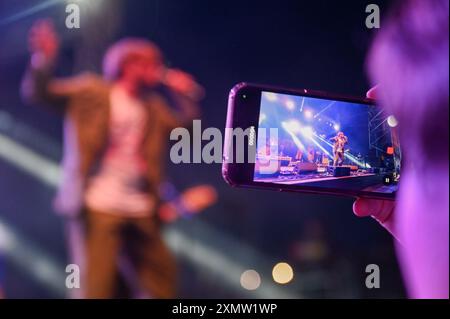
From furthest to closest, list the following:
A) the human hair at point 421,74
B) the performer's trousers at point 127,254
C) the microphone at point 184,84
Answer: the microphone at point 184,84 < the performer's trousers at point 127,254 < the human hair at point 421,74

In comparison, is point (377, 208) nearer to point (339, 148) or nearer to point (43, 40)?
point (339, 148)

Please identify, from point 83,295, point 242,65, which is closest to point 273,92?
point 242,65

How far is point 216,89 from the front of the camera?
1444mm

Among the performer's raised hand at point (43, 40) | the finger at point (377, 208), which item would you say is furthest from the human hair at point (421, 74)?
the performer's raised hand at point (43, 40)

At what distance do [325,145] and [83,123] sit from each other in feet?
3.13

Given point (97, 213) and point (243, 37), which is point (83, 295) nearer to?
point (97, 213)

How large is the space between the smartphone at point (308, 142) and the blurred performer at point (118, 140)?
31.8 inches

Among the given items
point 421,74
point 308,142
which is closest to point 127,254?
point 308,142

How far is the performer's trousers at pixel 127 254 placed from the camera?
1.37m

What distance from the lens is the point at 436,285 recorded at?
0.27 meters

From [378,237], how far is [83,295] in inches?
37.5

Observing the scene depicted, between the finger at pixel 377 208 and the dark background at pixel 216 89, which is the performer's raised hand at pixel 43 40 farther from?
the finger at pixel 377 208

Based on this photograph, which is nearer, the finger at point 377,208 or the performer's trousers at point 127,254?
the finger at point 377,208

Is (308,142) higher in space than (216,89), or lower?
lower
